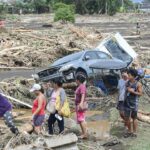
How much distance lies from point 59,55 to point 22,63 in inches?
112

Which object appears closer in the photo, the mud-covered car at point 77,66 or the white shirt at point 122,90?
the white shirt at point 122,90

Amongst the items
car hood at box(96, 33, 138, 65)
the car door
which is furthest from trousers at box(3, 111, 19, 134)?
car hood at box(96, 33, 138, 65)

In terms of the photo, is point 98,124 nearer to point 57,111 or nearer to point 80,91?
point 80,91

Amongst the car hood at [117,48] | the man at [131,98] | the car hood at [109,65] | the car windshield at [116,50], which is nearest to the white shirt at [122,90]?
the man at [131,98]

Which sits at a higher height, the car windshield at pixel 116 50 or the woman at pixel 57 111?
the woman at pixel 57 111

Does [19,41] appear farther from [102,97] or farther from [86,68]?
[102,97]

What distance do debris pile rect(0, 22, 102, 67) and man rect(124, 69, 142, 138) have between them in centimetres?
1967

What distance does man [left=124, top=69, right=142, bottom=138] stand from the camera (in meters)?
14.2

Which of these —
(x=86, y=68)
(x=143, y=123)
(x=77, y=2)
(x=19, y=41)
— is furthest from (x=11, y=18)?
(x=143, y=123)

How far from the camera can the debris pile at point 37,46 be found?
113 feet

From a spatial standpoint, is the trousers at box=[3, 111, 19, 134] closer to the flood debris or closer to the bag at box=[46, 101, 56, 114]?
the flood debris

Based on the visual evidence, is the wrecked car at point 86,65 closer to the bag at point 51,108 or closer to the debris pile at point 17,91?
the debris pile at point 17,91

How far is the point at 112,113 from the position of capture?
18094 millimetres

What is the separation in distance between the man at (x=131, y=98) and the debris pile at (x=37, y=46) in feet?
64.5
